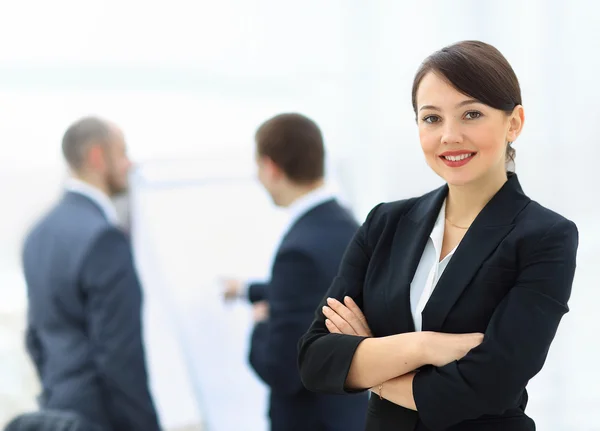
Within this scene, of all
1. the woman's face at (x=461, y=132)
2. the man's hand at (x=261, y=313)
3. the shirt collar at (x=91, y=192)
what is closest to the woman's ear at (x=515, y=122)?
the woman's face at (x=461, y=132)

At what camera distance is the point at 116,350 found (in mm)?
2574

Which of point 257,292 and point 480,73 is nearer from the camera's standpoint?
point 480,73

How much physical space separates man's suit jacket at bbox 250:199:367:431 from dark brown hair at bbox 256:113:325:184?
151mm

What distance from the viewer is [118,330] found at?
101 inches

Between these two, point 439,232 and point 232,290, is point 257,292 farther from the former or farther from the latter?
point 439,232

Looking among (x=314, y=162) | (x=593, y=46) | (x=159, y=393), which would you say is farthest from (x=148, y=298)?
(x=593, y=46)

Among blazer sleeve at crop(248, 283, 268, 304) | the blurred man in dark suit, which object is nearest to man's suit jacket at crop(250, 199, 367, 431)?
the blurred man in dark suit

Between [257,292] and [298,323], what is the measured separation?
521mm

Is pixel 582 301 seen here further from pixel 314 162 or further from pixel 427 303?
pixel 427 303

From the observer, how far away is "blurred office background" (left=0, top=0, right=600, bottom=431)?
3.10 meters

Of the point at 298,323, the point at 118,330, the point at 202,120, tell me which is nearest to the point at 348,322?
the point at 298,323

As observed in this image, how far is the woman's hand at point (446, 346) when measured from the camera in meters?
1.23

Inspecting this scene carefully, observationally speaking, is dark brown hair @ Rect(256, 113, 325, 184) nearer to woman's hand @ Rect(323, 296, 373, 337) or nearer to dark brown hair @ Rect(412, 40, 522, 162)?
woman's hand @ Rect(323, 296, 373, 337)

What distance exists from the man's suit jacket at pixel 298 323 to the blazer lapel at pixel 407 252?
26.7 inches
